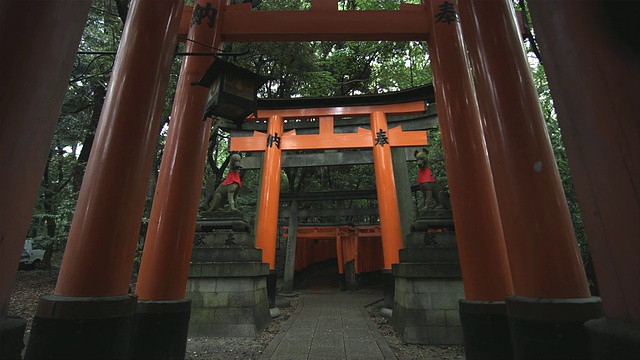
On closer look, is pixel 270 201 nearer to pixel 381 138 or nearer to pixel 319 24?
pixel 381 138

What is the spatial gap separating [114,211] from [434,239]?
515 centimetres

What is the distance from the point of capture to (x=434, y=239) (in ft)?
18.8

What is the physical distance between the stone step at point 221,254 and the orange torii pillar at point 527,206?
507cm

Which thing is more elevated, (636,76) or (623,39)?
(623,39)

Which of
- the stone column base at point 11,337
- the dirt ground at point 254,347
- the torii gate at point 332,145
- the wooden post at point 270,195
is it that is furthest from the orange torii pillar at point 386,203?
the stone column base at point 11,337

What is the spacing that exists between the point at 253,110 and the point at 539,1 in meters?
2.57

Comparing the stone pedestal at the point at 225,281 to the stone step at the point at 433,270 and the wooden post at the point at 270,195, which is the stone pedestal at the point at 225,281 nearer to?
the wooden post at the point at 270,195

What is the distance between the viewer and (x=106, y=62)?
8258mm

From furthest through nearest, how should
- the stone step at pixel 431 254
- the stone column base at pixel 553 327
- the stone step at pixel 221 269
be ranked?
the stone step at pixel 221 269
the stone step at pixel 431 254
the stone column base at pixel 553 327

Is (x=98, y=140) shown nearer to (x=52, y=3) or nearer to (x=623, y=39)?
(x=52, y=3)

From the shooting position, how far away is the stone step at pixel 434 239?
5.68m

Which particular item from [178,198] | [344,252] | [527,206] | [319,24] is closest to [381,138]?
[319,24]

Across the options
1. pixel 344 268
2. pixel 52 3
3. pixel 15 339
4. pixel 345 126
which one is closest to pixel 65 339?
pixel 15 339

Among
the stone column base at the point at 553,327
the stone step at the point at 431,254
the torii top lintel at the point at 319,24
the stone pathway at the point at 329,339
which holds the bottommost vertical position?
the stone pathway at the point at 329,339
